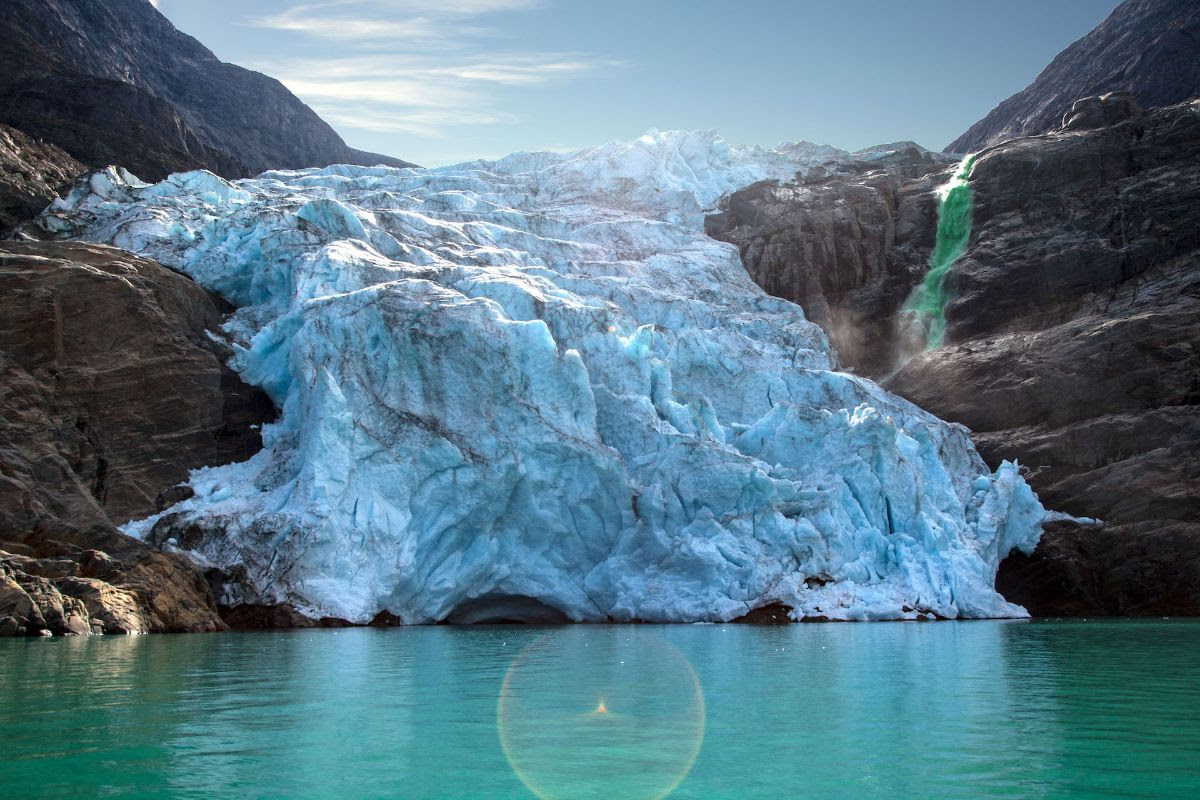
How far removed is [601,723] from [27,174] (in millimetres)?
43421

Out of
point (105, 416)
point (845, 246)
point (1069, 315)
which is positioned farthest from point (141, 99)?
point (1069, 315)

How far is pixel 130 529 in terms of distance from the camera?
29.3 meters

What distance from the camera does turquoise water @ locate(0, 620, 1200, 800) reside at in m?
8.83

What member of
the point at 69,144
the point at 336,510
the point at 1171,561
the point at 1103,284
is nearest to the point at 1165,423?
the point at 1171,561

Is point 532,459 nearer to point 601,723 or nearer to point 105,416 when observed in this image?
point 105,416

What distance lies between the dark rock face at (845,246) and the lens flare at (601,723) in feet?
124

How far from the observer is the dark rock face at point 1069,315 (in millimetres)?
38594

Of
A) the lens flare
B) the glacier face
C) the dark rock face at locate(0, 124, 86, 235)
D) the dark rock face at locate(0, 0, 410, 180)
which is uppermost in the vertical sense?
the dark rock face at locate(0, 0, 410, 180)

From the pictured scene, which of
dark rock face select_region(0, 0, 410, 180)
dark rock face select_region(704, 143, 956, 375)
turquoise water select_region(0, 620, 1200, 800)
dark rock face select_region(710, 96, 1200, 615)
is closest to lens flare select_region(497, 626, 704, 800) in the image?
turquoise water select_region(0, 620, 1200, 800)

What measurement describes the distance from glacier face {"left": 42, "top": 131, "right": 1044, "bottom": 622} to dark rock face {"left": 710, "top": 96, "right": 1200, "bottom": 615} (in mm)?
3060

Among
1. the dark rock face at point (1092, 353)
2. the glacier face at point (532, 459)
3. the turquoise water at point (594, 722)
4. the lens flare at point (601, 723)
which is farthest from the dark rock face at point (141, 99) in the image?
the lens flare at point (601, 723)

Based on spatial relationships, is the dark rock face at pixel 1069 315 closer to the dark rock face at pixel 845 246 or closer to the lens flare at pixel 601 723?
the dark rock face at pixel 845 246

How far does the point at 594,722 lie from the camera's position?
11883mm

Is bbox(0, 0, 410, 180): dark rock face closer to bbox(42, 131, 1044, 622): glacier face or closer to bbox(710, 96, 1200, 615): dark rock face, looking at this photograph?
bbox(42, 131, 1044, 622): glacier face
